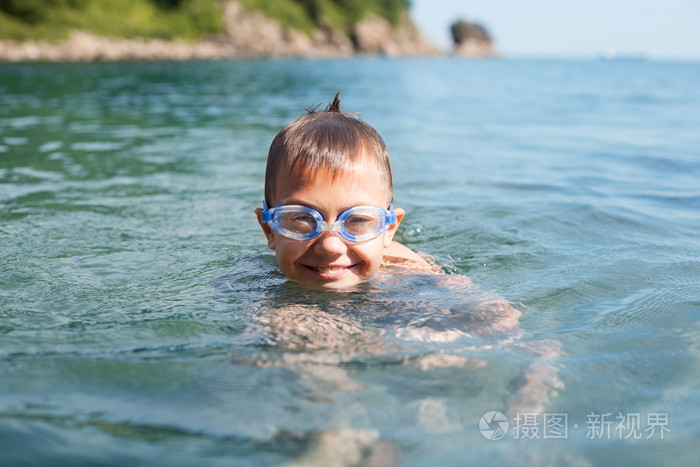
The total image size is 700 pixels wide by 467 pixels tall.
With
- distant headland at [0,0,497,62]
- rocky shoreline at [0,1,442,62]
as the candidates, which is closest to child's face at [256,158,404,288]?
rocky shoreline at [0,1,442,62]

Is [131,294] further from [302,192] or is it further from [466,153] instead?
[466,153]

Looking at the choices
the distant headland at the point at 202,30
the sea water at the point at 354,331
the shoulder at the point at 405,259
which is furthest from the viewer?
the distant headland at the point at 202,30

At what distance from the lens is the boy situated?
10.3 ft

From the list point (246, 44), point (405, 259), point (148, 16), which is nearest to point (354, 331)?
→ point (405, 259)

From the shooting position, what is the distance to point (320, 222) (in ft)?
10.2

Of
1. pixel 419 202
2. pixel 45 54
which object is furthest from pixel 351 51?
pixel 419 202

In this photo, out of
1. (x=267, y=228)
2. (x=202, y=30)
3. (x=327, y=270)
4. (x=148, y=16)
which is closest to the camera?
(x=327, y=270)

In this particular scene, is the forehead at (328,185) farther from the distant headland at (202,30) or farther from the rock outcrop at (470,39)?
the rock outcrop at (470,39)

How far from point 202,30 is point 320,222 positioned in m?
75.3

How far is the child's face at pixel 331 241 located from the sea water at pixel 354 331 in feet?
0.42

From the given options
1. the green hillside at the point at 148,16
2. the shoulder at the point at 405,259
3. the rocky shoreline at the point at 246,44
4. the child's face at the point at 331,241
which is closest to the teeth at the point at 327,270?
the child's face at the point at 331,241

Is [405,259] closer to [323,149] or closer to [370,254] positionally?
[370,254]

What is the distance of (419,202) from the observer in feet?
20.1

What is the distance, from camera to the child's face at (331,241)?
10.3 ft
